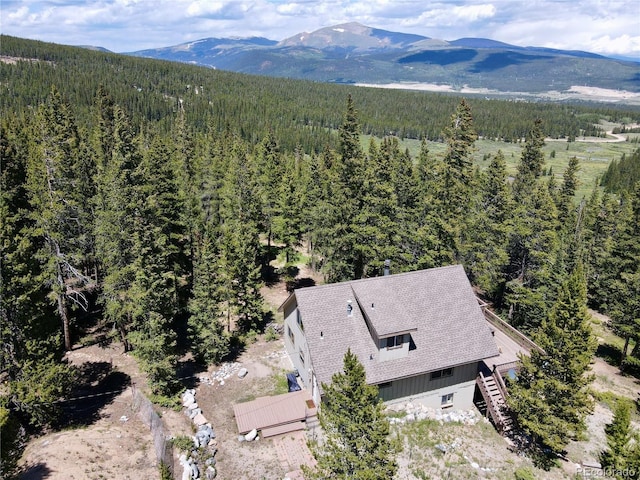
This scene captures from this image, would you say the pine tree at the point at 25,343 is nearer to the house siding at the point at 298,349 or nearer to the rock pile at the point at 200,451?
the rock pile at the point at 200,451

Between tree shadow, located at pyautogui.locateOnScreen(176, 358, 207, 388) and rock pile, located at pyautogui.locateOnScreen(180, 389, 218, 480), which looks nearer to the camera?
rock pile, located at pyautogui.locateOnScreen(180, 389, 218, 480)

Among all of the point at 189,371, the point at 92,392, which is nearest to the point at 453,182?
the point at 189,371

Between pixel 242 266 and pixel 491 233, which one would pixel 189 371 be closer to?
pixel 242 266

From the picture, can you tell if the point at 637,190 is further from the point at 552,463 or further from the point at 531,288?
the point at 552,463

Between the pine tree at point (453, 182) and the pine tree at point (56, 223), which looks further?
the pine tree at point (453, 182)

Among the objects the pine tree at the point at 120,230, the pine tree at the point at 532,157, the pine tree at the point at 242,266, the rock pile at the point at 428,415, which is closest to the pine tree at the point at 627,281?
the pine tree at the point at 532,157

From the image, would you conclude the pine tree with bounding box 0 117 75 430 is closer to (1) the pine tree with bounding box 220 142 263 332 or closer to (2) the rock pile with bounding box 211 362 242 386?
(2) the rock pile with bounding box 211 362 242 386

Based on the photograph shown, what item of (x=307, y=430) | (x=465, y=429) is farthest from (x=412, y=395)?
(x=307, y=430)

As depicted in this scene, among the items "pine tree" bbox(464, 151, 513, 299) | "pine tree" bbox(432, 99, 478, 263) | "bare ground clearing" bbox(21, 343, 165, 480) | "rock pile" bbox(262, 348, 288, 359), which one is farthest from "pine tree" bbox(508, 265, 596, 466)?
"bare ground clearing" bbox(21, 343, 165, 480)
